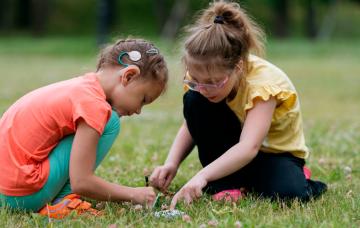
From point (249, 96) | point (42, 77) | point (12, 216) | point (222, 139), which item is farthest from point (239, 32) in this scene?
point (42, 77)

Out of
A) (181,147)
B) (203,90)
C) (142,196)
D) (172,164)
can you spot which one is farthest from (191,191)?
(181,147)

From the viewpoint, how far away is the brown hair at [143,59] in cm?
377

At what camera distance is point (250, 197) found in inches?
163

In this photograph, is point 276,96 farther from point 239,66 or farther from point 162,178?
point 162,178

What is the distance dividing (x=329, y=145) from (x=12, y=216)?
3772 millimetres

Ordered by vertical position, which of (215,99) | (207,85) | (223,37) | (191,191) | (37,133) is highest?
(223,37)

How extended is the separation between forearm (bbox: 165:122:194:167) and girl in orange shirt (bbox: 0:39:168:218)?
833mm

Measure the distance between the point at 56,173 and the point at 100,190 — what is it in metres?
0.26

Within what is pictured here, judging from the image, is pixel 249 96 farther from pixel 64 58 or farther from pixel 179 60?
pixel 64 58

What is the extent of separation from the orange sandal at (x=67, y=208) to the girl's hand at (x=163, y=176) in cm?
72

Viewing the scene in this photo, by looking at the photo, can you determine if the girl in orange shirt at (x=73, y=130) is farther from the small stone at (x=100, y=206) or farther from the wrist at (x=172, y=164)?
the wrist at (x=172, y=164)

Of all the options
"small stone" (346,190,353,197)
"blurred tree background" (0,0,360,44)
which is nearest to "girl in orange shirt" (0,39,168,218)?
"small stone" (346,190,353,197)

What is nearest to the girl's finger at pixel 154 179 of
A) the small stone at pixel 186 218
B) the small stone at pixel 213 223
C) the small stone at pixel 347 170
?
the small stone at pixel 186 218

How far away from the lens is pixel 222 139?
14.5 feet
